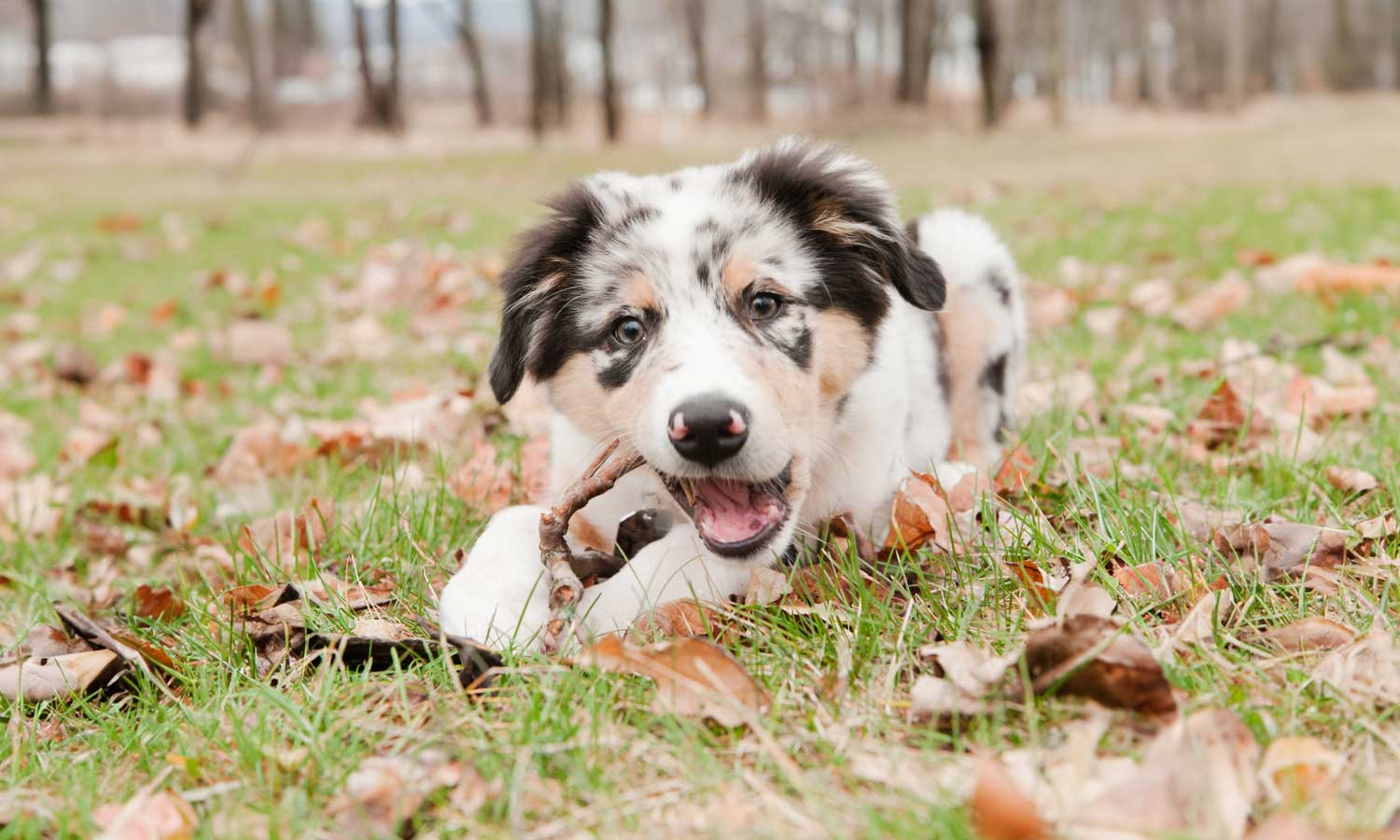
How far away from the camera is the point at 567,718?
77.3 inches

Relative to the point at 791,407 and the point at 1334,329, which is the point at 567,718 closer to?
the point at 791,407

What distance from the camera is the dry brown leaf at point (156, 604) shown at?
2.86 meters

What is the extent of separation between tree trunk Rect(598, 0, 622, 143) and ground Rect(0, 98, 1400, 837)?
57.4 ft

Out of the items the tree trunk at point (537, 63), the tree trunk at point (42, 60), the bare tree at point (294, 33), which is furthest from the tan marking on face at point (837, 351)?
the bare tree at point (294, 33)

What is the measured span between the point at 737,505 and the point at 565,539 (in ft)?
1.34

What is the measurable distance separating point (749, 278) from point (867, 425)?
503mm

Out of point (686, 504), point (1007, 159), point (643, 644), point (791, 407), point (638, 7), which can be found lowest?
point (643, 644)

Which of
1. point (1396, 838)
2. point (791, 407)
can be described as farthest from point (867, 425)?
point (1396, 838)

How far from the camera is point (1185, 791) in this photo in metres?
1.62

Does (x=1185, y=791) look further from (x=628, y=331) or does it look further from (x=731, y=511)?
(x=628, y=331)

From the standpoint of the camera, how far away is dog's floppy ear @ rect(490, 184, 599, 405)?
296 centimetres

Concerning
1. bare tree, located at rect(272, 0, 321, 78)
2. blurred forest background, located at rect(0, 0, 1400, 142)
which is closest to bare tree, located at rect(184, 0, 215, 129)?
blurred forest background, located at rect(0, 0, 1400, 142)

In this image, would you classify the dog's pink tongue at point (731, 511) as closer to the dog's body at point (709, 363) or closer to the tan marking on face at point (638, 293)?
the dog's body at point (709, 363)

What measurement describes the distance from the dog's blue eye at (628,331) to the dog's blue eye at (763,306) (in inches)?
9.8
